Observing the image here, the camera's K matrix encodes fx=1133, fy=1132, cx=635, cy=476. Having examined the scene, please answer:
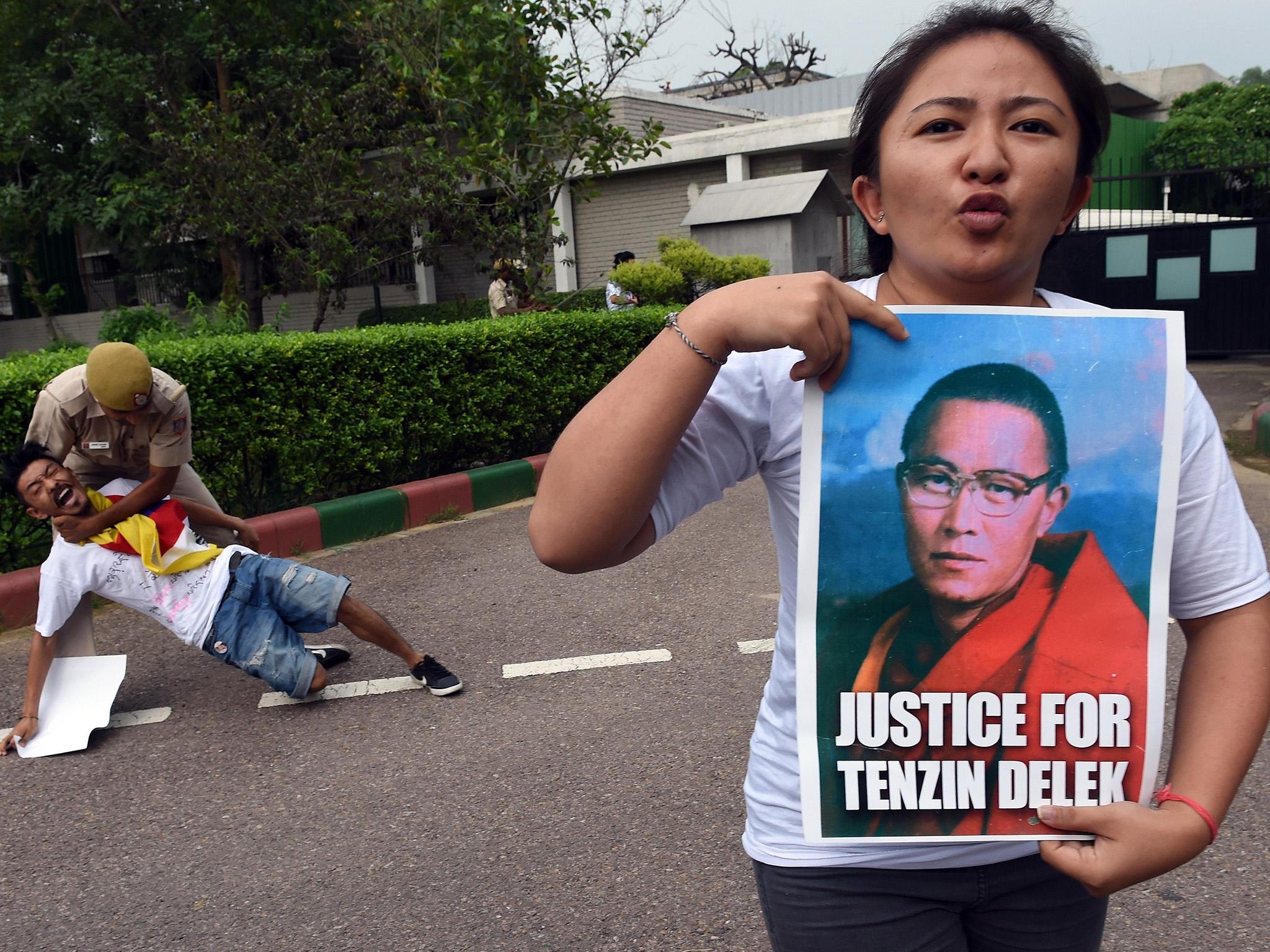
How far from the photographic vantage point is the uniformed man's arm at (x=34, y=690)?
412 cm

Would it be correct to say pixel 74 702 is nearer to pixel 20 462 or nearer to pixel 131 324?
pixel 20 462

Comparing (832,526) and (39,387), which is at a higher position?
(832,526)

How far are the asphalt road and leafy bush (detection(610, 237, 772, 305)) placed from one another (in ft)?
27.0

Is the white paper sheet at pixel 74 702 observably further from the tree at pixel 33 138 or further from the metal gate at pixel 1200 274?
the tree at pixel 33 138

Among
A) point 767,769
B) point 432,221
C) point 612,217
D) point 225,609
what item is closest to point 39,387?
point 225,609

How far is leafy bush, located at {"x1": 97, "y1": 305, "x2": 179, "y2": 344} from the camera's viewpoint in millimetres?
11656

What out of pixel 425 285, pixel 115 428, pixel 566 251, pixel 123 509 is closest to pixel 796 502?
pixel 123 509

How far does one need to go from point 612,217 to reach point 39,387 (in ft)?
50.9

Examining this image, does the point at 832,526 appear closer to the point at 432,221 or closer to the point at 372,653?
the point at 372,653

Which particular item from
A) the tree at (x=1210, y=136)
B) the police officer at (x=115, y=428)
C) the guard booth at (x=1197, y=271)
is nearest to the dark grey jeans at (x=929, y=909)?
the police officer at (x=115, y=428)

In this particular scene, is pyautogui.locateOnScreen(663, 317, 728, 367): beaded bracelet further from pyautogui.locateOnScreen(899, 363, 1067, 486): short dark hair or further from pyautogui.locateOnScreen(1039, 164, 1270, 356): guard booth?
pyautogui.locateOnScreen(1039, 164, 1270, 356): guard booth

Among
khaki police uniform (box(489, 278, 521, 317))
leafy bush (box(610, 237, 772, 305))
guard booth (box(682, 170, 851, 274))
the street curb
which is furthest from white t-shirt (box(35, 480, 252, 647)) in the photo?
guard booth (box(682, 170, 851, 274))

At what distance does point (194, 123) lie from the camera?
1559cm

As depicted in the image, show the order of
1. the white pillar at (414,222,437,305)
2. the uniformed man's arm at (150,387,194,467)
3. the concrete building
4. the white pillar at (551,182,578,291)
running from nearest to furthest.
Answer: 1. the uniformed man's arm at (150,387,194,467)
2. the concrete building
3. the white pillar at (551,182,578,291)
4. the white pillar at (414,222,437,305)
